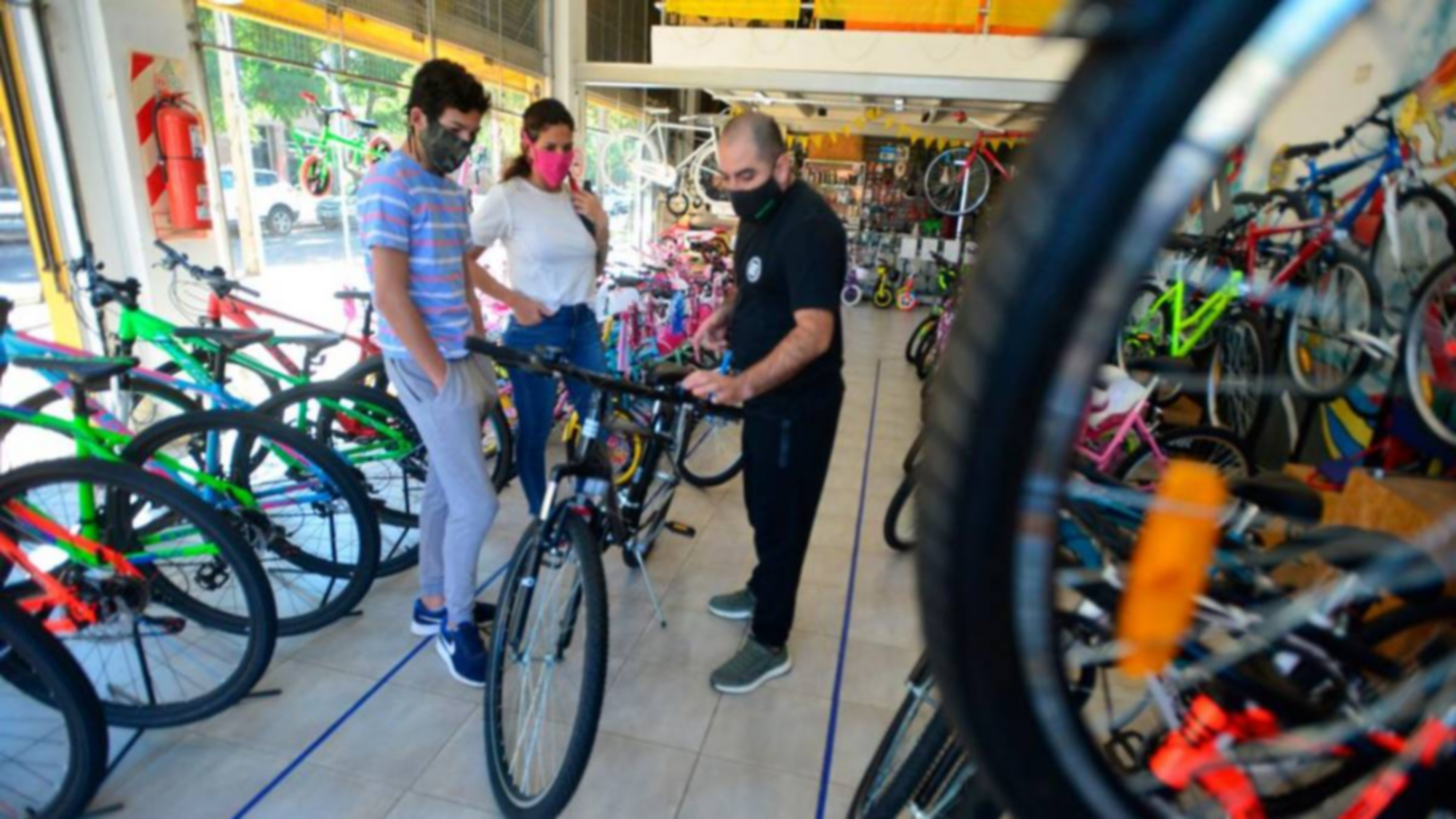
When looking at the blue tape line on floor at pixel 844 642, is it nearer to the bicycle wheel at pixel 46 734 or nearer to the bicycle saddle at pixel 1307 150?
the bicycle wheel at pixel 46 734

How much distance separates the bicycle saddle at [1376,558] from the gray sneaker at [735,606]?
1828 mm

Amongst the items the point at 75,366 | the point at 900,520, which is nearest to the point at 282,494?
the point at 75,366

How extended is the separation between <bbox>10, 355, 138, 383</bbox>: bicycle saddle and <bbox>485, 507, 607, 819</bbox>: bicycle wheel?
3.47 ft

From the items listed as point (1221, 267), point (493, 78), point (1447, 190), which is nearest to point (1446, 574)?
point (1447, 190)

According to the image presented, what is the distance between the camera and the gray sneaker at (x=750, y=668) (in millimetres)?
2117

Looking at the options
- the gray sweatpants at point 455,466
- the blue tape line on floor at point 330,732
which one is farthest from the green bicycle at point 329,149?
the blue tape line on floor at point 330,732

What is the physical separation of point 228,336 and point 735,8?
209 inches

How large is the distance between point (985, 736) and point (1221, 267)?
374 cm

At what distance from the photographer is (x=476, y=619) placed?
7.30 feet

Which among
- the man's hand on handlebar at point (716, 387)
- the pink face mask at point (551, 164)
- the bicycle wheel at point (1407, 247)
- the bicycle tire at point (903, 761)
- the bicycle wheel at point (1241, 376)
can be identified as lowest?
the bicycle tire at point (903, 761)

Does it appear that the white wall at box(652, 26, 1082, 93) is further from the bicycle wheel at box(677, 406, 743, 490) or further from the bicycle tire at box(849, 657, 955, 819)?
the bicycle tire at box(849, 657, 955, 819)

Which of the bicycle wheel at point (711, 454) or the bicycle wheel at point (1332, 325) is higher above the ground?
the bicycle wheel at point (1332, 325)

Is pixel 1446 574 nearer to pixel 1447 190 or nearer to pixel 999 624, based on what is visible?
pixel 999 624

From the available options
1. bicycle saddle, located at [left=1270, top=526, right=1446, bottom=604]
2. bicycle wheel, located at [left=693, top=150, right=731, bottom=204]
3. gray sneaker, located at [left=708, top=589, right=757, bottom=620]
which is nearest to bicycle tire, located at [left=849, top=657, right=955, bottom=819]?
bicycle saddle, located at [left=1270, top=526, right=1446, bottom=604]
